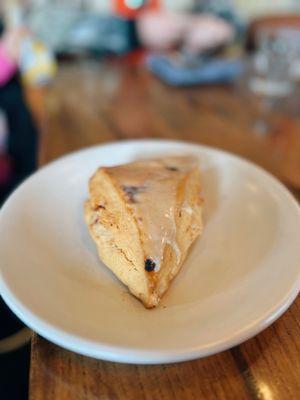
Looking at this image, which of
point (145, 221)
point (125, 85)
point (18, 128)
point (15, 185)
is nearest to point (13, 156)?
point (18, 128)

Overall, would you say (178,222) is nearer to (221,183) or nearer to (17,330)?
(221,183)

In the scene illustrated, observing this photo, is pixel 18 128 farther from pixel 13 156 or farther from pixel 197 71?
pixel 197 71

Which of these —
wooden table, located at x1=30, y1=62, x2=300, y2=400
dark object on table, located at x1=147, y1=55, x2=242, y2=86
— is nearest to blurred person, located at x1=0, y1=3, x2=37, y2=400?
wooden table, located at x1=30, y1=62, x2=300, y2=400

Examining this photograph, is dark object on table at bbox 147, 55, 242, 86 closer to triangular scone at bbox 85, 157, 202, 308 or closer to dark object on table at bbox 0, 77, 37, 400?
dark object on table at bbox 0, 77, 37, 400

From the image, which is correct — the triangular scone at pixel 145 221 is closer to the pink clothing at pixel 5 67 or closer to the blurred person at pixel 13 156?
the blurred person at pixel 13 156

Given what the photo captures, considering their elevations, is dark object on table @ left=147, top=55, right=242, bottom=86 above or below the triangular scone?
below

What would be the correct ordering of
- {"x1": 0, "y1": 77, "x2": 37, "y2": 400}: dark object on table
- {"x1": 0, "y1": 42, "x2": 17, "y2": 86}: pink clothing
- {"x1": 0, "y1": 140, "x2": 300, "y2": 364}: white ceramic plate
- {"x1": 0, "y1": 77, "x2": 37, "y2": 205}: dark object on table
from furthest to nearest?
{"x1": 0, "y1": 77, "x2": 37, "y2": 205}: dark object on table
{"x1": 0, "y1": 42, "x2": 17, "y2": 86}: pink clothing
{"x1": 0, "y1": 77, "x2": 37, "y2": 400}: dark object on table
{"x1": 0, "y1": 140, "x2": 300, "y2": 364}: white ceramic plate

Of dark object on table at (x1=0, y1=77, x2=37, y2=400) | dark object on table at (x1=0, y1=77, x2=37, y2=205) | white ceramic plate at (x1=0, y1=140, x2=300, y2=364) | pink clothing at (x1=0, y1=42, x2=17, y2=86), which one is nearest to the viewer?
white ceramic plate at (x1=0, y1=140, x2=300, y2=364)

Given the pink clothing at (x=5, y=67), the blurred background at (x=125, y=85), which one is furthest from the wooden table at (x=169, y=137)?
the pink clothing at (x=5, y=67)
